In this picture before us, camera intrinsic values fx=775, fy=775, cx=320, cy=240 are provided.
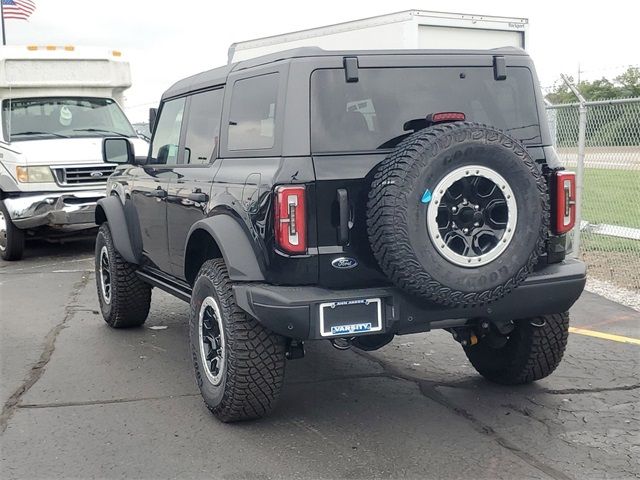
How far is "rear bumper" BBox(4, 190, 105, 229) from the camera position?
10.1 metres

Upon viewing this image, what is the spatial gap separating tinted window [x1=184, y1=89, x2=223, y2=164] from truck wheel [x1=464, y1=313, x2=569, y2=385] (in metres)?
2.11

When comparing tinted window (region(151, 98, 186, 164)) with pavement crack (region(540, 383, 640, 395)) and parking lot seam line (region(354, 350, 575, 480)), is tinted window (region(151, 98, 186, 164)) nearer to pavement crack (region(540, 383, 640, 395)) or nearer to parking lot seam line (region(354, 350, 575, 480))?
parking lot seam line (region(354, 350, 575, 480))

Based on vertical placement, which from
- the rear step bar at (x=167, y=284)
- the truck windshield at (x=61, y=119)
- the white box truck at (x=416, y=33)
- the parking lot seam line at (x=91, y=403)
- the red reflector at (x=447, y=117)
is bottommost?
the parking lot seam line at (x=91, y=403)

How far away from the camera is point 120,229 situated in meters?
6.16

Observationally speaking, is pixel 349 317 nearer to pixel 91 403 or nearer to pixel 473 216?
pixel 473 216

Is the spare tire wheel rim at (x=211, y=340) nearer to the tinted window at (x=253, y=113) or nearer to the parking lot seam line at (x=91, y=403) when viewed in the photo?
the parking lot seam line at (x=91, y=403)

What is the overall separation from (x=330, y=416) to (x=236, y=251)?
116 cm

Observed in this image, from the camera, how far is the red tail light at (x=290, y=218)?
148 inches

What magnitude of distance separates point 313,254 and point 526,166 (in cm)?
113

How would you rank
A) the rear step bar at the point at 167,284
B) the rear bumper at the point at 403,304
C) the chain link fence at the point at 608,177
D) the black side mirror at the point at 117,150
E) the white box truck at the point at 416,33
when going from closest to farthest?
the rear bumper at the point at 403,304 → the rear step bar at the point at 167,284 → the black side mirror at the point at 117,150 → the chain link fence at the point at 608,177 → the white box truck at the point at 416,33

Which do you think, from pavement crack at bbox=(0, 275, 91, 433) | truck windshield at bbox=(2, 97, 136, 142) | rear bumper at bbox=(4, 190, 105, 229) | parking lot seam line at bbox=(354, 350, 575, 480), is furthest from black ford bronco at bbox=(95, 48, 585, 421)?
truck windshield at bbox=(2, 97, 136, 142)

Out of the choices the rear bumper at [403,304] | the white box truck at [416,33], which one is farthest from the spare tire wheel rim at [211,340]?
the white box truck at [416,33]

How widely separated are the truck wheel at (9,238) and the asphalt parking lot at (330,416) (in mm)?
4326

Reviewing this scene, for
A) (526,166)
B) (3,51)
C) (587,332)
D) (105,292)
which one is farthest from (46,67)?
(526,166)
